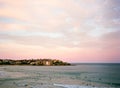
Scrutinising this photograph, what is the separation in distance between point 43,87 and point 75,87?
24.6 feet

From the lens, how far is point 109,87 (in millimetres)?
45844

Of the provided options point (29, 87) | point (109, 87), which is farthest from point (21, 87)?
point (109, 87)

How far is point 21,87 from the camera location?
41594 mm

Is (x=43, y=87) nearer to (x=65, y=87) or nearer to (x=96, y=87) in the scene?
(x=65, y=87)

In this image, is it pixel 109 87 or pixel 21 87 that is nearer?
pixel 21 87

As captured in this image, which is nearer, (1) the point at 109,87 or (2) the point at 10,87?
(2) the point at 10,87

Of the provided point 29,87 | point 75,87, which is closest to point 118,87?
point 75,87

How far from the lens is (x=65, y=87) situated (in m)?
41.8

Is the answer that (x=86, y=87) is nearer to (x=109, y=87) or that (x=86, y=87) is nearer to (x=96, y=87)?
(x=96, y=87)

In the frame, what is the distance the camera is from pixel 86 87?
43188 millimetres

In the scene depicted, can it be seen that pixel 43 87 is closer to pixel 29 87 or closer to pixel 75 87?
pixel 29 87

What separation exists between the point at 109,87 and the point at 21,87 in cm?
2191

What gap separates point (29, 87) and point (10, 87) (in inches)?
175

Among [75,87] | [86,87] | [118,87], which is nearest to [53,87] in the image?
[75,87]
